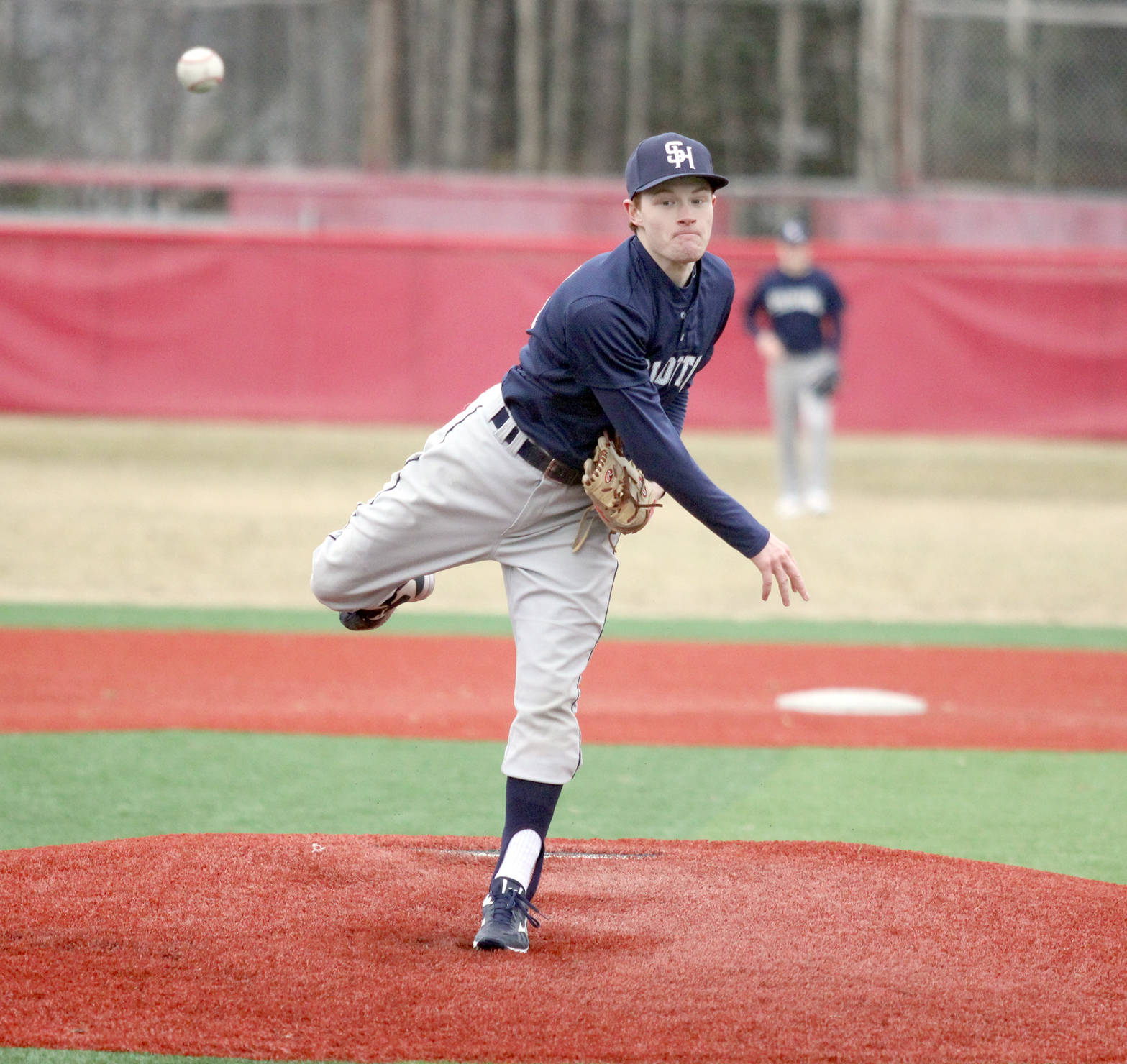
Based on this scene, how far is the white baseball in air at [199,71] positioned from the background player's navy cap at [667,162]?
2756 mm

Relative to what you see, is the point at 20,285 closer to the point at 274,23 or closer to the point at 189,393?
the point at 189,393

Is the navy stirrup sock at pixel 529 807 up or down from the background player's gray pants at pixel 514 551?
down

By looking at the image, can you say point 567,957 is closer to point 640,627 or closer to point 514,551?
point 514,551

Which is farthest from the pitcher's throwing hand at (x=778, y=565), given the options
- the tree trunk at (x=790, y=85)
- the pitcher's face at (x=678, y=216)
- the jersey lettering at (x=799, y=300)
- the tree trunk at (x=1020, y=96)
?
the tree trunk at (x=790, y=85)

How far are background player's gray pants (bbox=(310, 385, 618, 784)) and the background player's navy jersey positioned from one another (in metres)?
8.82

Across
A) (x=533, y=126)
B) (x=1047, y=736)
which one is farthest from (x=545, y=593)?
(x=533, y=126)

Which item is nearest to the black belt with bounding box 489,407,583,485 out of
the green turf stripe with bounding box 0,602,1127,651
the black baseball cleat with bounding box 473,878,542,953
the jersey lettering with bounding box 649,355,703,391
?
the jersey lettering with bounding box 649,355,703,391

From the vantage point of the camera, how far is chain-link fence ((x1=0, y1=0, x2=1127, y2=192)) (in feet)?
70.0

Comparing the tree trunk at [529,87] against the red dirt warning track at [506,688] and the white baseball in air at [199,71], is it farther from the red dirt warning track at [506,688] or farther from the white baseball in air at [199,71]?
the white baseball in air at [199,71]

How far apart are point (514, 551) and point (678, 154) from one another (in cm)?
103

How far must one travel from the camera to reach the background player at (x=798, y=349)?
40.8 feet

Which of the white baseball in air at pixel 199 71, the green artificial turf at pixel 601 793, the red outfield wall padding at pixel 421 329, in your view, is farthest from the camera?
the red outfield wall padding at pixel 421 329

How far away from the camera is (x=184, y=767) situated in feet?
18.5

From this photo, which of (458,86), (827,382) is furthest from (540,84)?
(827,382)
